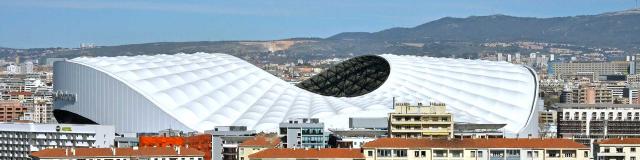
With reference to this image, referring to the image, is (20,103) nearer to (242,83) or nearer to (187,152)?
(242,83)

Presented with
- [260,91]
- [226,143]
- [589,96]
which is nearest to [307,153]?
[226,143]

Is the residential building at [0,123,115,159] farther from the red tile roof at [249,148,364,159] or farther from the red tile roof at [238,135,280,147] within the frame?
the red tile roof at [249,148,364,159]

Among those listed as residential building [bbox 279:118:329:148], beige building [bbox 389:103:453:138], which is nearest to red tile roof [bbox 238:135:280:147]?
residential building [bbox 279:118:329:148]

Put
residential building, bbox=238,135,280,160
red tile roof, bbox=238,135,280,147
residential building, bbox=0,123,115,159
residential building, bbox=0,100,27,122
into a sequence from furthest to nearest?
residential building, bbox=0,100,27,122, residential building, bbox=0,123,115,159, red tile roof, bbox=238,135,280,147, residential building, bbox=238,135,280,160

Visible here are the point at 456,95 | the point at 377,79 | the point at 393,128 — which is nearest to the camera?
the point at 393,128

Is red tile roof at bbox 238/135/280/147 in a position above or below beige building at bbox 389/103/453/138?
below

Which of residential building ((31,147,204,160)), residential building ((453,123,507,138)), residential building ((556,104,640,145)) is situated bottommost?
residential building ((556,104,640,145))

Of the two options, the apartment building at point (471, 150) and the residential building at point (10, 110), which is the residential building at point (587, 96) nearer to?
the residential building at point (10, 110)

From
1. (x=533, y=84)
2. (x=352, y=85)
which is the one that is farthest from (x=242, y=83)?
(x=533, y=84)
